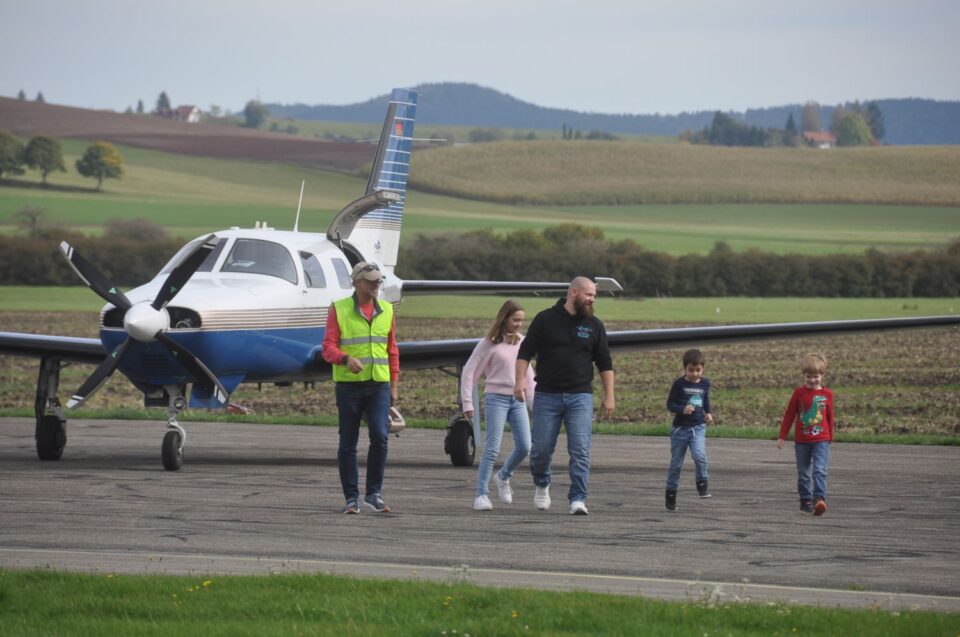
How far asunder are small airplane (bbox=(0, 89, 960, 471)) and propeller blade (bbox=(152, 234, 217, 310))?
10mm

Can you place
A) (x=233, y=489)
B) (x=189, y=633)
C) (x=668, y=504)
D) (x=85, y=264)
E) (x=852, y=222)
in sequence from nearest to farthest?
(x=189, y=633)
(x=668, y=504)
(x=233, y=489)
(x=85, y=264)
(x=852, y=222)

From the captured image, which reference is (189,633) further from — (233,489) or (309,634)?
(233,489)

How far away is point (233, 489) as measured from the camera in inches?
575

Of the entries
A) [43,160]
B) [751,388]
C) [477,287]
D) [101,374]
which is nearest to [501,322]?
[101,374]

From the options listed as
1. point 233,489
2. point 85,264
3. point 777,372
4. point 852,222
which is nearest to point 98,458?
point 85,264

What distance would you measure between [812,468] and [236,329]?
20.9 feet

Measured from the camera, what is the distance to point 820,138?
483 feet

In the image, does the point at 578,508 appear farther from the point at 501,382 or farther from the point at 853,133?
the point at 853,133

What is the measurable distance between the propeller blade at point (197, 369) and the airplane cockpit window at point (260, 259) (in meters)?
1.37

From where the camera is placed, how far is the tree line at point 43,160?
297 ft

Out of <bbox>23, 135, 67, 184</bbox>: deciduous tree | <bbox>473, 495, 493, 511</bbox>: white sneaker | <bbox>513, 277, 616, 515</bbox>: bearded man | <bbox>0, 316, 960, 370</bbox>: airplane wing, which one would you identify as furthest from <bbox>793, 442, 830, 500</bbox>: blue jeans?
<bbox>23, 135, 67, 184</bbox>: deciduous tree

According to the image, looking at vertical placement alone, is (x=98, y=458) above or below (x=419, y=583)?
below

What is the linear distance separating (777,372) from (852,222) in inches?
2152

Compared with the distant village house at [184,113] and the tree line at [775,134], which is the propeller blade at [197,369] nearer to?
the tree line at [775,134]
